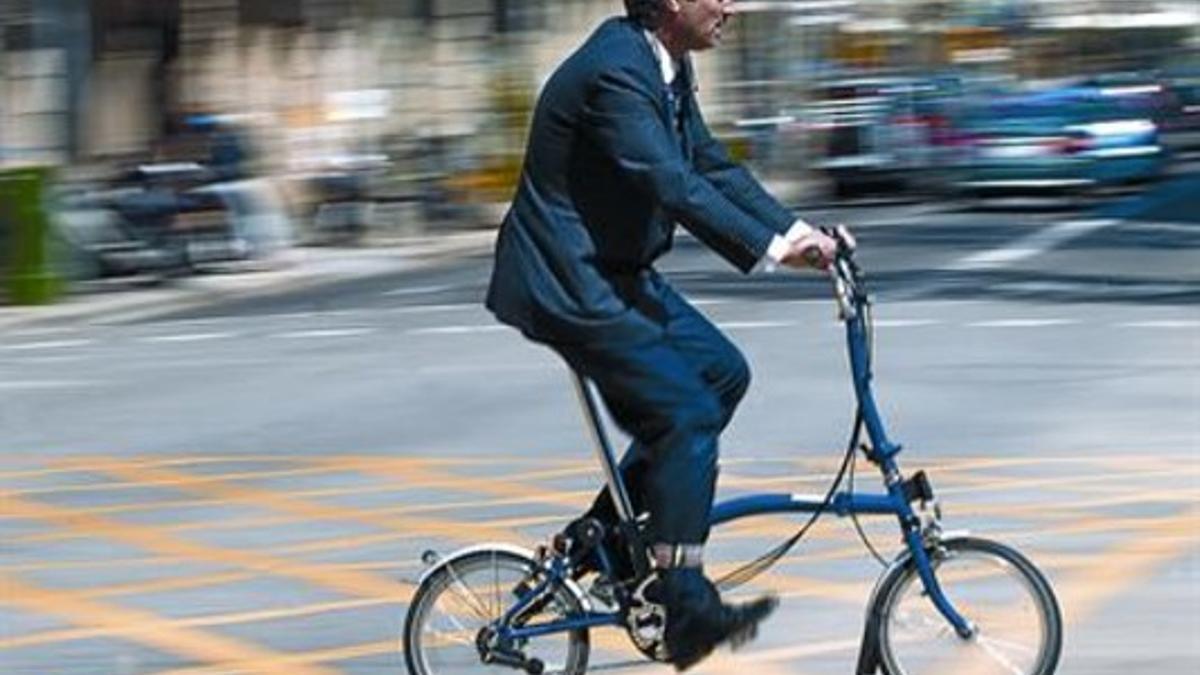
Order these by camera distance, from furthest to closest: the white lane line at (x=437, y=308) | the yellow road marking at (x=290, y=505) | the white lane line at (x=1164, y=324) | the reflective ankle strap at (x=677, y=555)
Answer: the white lane line at (x=437, y=308) < the white lane line at (x=1164, y=324) < the yellow road marking at (x=290, y=505) < the reflective ankle strap at (x=677, y=555)

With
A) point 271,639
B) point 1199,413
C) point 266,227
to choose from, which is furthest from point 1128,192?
point 271,639

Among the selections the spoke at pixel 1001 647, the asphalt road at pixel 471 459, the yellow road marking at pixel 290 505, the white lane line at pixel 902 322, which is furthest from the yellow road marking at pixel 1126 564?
the white lane line at pixel 902 322

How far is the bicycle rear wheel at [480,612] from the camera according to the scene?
7.24 m

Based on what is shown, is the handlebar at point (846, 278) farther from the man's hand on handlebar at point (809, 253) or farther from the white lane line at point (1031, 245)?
the white lane line at point (1031, 245)

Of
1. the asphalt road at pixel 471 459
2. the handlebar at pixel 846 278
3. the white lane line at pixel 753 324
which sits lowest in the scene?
the white lane line at pixel 753 324

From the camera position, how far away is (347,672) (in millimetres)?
8172

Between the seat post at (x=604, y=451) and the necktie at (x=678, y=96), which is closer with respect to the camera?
the necktie at (x=678, y=96)

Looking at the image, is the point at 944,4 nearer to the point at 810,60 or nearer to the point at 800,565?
the point at 810,60

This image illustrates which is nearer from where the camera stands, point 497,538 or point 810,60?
point 497,538

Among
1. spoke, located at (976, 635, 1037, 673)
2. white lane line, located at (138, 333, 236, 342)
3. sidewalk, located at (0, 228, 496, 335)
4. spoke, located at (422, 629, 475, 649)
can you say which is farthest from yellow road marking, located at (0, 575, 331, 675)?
sidewalk, located at (0, 228, 496, 335)

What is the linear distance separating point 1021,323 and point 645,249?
11994mm

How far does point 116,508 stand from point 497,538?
1.88 m

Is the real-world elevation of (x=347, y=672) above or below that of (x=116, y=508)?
above

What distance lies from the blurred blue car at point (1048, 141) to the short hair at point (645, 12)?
2514cm
